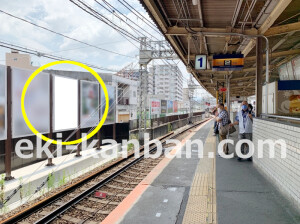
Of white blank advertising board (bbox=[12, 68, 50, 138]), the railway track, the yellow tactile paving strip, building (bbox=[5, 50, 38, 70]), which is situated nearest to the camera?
the yellow tactile paving strip

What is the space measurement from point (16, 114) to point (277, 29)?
7.29 meters

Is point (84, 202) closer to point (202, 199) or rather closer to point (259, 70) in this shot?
point (202, 199)

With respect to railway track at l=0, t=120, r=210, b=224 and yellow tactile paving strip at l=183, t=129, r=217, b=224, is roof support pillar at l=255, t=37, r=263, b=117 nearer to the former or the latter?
yellow tactile paving strip at l=183, t=129, r=217, b=224

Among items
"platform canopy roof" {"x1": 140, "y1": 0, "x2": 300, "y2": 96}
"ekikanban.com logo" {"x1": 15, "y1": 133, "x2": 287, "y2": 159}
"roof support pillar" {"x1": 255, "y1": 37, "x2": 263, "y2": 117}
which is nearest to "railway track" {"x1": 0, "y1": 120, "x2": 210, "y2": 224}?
"ekikanban.com logo" {"x1": 15, "y1": 133, "x2": 287, "y2": 159}

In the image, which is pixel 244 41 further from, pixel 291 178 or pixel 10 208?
pixel 10 208

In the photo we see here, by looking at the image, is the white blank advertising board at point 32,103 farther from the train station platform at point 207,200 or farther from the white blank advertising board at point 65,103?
the train station platform at point 207,200

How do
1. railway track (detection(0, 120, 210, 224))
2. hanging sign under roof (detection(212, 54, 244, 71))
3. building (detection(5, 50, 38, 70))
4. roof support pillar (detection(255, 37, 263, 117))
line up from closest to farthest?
railway track (detection(0, 120, 210, 224)), roof support pillar (detection(255, 37, 263, 117)), hanging sign under roof (detection(212, 54, 244, 71)), building (detection(5, 50, 38, 70))

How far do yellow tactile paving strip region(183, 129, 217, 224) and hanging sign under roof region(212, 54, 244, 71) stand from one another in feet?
14.5

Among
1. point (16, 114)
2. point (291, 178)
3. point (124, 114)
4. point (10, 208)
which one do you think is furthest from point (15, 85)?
point (124, 114)

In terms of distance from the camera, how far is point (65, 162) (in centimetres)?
921

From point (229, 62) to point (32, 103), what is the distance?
722 cm

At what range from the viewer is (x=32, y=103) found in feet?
25.6

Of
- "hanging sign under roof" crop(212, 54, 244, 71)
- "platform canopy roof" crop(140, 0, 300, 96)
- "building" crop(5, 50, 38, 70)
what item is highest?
"building" crop(5, 50, 38, 70)

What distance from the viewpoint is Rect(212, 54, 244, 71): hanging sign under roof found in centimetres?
1063
